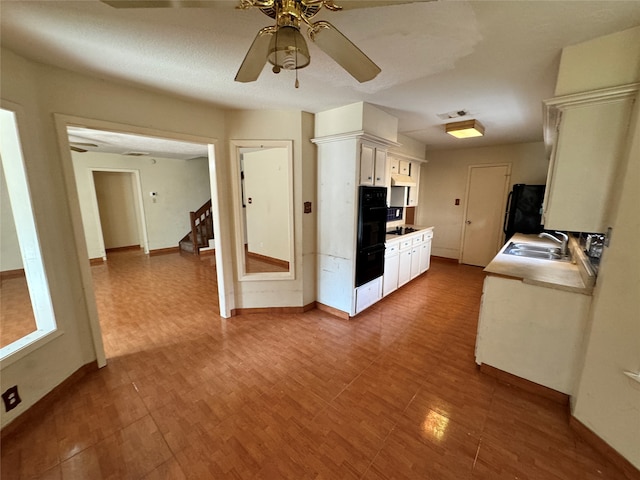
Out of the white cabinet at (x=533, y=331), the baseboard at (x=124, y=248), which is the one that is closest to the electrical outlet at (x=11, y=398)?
the white cabinet at (x=533, y=331)

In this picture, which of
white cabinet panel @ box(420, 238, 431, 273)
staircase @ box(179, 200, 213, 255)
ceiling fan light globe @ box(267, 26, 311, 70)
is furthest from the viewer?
staircase @ box(179, 200, 213, 255)

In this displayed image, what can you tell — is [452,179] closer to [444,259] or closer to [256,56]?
[444,259]

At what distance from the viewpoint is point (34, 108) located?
1766 millimetres

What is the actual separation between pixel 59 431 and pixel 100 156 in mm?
5603

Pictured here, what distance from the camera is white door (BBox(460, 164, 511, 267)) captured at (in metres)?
4.94

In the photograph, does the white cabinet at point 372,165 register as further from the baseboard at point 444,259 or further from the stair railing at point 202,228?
the stair railing at point 202,228

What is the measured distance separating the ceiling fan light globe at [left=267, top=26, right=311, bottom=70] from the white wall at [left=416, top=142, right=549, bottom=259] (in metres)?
5.24

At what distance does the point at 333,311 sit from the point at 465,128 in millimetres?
2883

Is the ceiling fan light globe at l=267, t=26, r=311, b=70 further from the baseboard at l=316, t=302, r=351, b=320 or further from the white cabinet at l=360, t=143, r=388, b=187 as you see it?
the baseboard at l=316, t=302, r=351, b=320

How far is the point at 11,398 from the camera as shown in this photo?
1.62 m

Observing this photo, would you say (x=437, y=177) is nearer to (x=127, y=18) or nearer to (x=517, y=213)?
(x=517, y=213)

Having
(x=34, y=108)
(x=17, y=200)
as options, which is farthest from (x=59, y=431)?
(x=34, y=108)

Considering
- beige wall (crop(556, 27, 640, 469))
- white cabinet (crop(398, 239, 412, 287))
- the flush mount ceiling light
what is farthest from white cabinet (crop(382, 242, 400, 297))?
beige wall (crop(556, 27, 640, 469))

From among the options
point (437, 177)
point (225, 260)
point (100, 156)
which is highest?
point (100, 156)
